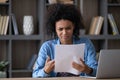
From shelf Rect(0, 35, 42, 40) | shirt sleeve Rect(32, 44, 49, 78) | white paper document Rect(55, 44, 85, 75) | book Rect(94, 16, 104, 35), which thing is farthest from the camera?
book Rect(94, 16, 104, 35)

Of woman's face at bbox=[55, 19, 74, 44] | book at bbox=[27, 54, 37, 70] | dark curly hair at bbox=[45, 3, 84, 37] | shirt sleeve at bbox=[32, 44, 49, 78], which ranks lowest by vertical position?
book at bbox=[27, 54, 37, 70]


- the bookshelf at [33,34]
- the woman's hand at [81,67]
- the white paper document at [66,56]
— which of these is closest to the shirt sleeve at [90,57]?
the woman's hand at [81,67]

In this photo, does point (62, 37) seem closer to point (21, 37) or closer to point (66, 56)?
point (66, 56)

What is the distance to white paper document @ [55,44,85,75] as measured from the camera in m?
→ 2.12

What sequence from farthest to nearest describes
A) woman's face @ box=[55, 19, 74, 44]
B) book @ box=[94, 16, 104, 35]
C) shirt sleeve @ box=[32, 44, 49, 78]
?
book @ box=[94, 16, 104, 35], woman's face @ box=[55, 19, 74, 44], shirt sleeve @ box=[32, 44, 49, 78]

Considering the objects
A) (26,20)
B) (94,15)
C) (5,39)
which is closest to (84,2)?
(94,15)

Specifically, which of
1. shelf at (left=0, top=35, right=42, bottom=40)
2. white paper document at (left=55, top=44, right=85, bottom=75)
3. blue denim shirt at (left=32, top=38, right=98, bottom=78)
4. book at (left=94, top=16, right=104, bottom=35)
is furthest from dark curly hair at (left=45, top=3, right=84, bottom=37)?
book at (left=94, top=16, right=104, bottom=35)

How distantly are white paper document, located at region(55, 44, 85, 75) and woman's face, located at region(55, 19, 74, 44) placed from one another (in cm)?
29

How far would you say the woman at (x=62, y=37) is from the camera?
235 cm

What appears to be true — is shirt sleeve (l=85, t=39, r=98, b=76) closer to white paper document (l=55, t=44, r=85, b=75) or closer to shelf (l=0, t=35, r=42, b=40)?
white paper document (l=55, t=44, r=85, b=75)

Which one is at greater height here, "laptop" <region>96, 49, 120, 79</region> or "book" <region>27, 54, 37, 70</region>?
"laptop" <region>96, 49, 120, 79</region>

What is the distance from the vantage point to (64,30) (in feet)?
7.88

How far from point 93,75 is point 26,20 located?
Answer: 192cm

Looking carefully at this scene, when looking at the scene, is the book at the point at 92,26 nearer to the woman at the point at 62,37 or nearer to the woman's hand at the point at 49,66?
the woman at the point at 62,37
